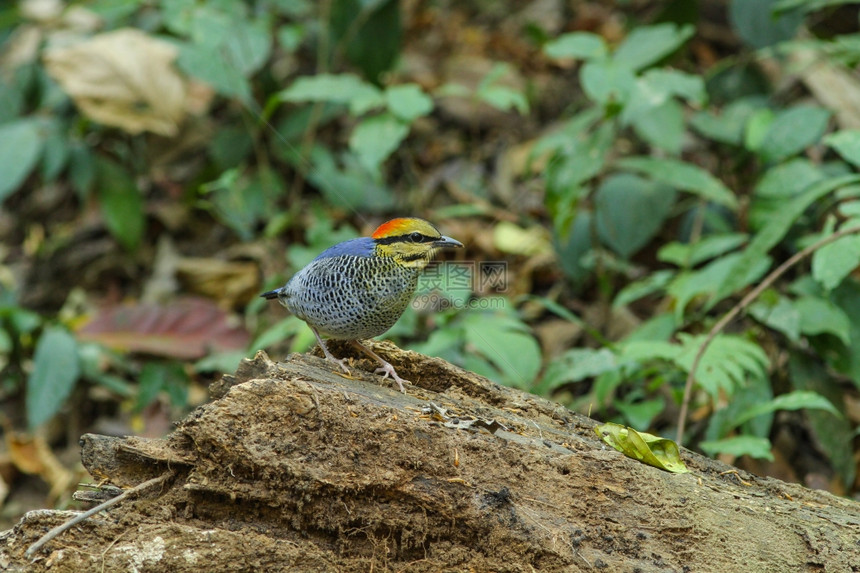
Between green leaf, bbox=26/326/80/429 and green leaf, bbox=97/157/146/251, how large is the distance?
2109mm

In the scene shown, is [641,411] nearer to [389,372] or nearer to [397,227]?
[389,372]

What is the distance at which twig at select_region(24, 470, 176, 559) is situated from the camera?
2.70 meters

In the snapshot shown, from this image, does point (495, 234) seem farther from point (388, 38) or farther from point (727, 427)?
point (727, 427)

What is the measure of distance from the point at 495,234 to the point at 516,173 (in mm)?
1217

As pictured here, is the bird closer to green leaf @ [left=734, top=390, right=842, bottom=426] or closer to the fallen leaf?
green leaf @ [left=734, top=390, right=842, bottom=426]

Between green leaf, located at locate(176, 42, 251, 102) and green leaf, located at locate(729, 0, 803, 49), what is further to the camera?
green leaf, located at locate(176, 42, 251, 102)

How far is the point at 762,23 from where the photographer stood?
7047 mm

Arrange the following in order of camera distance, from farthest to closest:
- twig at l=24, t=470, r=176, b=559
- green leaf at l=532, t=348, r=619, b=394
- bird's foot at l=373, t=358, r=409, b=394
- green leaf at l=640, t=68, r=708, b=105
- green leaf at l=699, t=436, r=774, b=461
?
green leaf at l=640, t=68, r=708, b=105 → green leaf at l=532, t=348, r=619, b=394 → green leaf at l=699, t=436, r=774, b=461 → bird's foot at l=373, t=358, r=409, b=394 → twig at l=24, t=470, r=176, b=559

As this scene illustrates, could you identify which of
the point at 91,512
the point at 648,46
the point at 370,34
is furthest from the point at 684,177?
the point at 91,512

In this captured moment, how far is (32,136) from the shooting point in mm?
7816

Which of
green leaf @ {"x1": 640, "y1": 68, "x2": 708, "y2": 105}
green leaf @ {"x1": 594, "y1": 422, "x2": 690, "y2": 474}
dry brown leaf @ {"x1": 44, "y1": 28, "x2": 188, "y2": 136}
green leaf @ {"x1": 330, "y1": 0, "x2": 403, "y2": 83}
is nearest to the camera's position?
green leaf @ {"x1": 594, "y1": 422, "x2": 690, "y2": 474}

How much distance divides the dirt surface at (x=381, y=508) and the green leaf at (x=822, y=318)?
2055 millimetres

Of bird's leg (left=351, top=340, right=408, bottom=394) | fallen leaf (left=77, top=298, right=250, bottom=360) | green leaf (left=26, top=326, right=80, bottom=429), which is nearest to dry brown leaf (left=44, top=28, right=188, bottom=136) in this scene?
fallen leaf (left=77, top=298, right=250, bottom=360)

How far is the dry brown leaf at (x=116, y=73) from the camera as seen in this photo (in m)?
7.70
